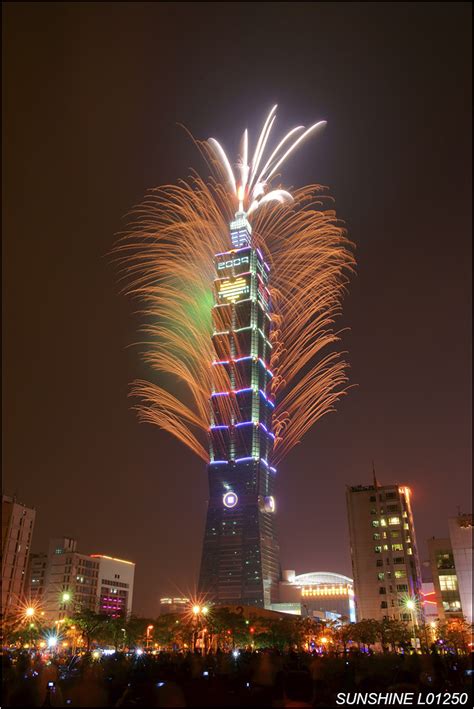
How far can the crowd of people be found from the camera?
19.6 meters

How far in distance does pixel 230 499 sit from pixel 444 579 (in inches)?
2732

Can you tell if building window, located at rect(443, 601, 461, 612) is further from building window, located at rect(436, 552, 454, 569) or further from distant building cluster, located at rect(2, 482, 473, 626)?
building window, located at rect(436, 552, 454, 569)

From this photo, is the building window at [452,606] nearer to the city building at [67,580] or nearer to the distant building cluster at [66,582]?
the distant building cluster at [66,582]

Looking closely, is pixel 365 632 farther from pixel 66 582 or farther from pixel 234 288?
pixel 66 582

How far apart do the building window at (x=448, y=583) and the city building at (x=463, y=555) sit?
9.18m

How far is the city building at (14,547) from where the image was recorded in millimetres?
118750

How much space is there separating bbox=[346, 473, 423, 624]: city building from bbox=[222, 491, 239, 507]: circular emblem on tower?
52.1 metres

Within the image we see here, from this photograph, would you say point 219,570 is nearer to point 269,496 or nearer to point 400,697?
point 269,496

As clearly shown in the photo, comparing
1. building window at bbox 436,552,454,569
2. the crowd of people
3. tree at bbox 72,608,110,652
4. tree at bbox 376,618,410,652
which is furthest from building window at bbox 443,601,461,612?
the crowd of people

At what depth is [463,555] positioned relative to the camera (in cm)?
10538

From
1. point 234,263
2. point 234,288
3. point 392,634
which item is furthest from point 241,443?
point 392,634

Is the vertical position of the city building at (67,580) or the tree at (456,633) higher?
the city building at (67,580)

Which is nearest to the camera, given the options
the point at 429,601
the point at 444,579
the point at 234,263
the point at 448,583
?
the point at 448,583

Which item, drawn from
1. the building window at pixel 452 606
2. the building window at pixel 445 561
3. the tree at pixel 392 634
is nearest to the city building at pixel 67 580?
the building window at pixel 445 561
